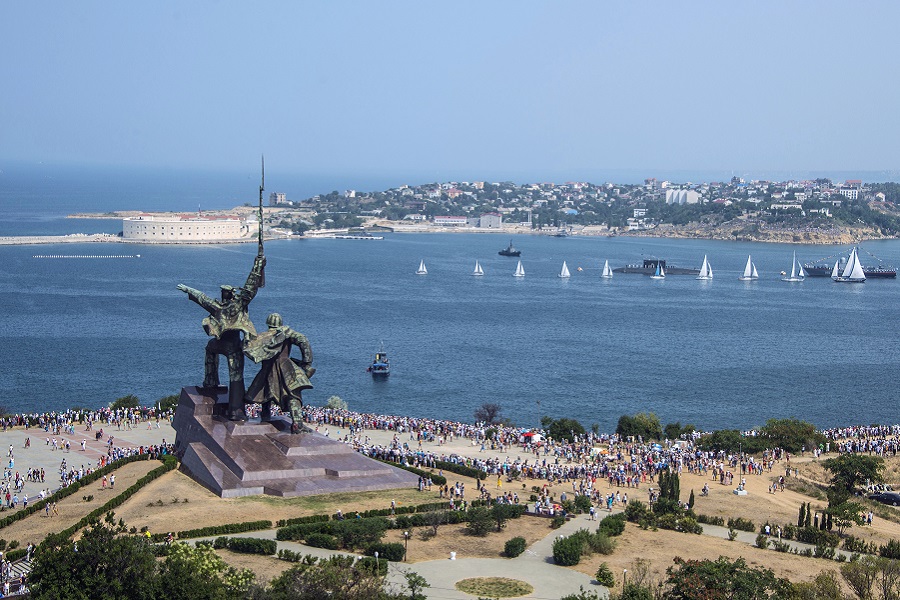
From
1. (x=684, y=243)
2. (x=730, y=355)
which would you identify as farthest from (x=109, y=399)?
(x=684, y=243)

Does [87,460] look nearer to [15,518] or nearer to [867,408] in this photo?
[15,518]

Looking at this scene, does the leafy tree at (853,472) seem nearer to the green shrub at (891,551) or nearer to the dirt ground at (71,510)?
the green shrub at (891,551)

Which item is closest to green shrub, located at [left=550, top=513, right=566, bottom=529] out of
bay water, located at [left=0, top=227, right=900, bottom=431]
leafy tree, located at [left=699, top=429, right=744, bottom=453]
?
leafy tree, located at [left=699, top=429, right=744, bottom=453]

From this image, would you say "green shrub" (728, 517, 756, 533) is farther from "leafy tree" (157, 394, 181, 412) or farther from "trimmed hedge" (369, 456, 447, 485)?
"leafy tree" (157, 394, 181, 412)

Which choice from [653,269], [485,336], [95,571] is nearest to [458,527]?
[95,571]

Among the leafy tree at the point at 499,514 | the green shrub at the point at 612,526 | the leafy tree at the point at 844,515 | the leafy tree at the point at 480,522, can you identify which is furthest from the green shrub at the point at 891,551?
the leafy tree at the point at 480,522

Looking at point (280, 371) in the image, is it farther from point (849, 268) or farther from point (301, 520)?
point (849, 268)
